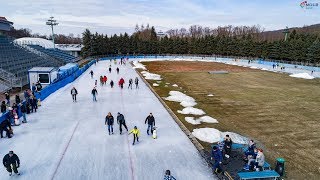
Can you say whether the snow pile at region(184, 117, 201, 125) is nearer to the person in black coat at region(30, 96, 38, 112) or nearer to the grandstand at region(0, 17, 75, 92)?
the person in black coat at region(30, 96, 38, 112)

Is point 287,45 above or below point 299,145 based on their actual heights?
above

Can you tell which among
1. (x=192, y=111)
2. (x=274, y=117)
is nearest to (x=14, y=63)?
(x=192, y=111)

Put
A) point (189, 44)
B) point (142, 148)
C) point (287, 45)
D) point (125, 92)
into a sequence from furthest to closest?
point (189, 44)
point (287, 45)
point (125, 92)
point (142, 148)

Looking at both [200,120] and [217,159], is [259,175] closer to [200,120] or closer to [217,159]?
[217,159]

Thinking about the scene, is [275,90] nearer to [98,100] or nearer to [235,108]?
[235,108]

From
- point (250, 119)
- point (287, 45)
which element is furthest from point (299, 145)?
point (287, 45)

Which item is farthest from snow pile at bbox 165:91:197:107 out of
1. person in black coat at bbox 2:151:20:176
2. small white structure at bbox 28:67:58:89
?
person in black coat at bbox 2:151:20:176

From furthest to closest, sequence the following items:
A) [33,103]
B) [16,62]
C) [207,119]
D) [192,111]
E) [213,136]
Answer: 1. [16,62]
2. [192,111]
3. [33,103]
4. [207,119]
5. [213,136]
